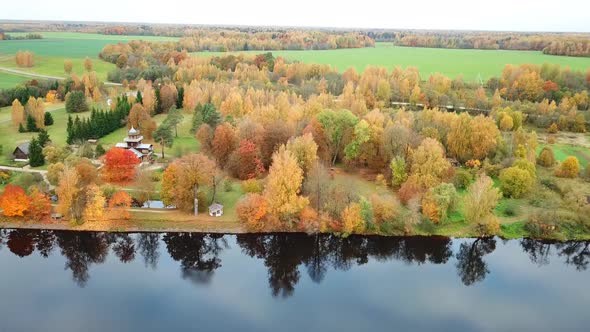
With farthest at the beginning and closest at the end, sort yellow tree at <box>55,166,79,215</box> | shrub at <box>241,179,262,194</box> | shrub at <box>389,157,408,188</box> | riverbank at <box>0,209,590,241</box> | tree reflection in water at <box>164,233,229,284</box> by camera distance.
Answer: shrub at <box>389,157,408,188</box> < shrub at <box>241,179,262,194</box> < riverbank at <box>0,209,590,241</box> < yellow tree at <box>55,166,79,215</box> < tree reflection in water at <box>164,233,229,284</box>

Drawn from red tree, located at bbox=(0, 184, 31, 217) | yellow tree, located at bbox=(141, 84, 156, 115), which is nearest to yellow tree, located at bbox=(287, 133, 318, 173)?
red tree, located at bbox=(0, 184, 31, 217)

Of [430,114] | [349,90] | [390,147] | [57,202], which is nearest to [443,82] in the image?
[349,90]

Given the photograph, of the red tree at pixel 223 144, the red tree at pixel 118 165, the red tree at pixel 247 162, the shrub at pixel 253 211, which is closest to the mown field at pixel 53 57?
the red tree at pixel 118 165

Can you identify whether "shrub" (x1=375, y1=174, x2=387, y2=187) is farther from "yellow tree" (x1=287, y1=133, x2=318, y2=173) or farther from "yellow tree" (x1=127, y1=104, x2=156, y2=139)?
"yellow tree" (x1=127, y1=104, x2=156, y2=139)

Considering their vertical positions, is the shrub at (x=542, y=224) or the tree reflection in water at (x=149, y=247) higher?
the shrub at (x=542, y=224)

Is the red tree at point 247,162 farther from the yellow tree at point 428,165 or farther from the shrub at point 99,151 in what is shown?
the shrub at point 99,151

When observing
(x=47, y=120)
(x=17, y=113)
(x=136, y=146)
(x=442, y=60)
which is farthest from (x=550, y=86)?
(x=17, y=113)
